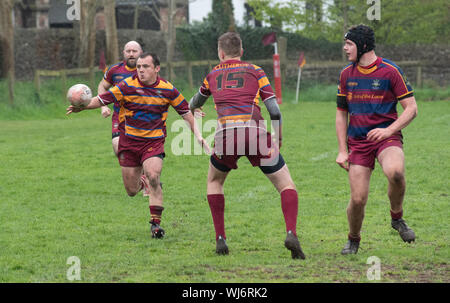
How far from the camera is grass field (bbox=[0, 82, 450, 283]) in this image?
655 centimetres

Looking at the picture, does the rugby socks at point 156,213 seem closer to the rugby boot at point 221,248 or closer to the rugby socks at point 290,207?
the rugby boot at point 221,248

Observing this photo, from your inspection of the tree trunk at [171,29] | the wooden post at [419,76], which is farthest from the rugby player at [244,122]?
the tree trunk at [171,29]

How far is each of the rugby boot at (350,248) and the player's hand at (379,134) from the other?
1.02 m

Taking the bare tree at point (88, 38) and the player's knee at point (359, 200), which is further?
the bare tree at point (88, 38)

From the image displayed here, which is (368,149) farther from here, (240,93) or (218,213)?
(218,213)

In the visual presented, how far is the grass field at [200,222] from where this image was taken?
6.55m

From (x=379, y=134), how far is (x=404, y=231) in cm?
136

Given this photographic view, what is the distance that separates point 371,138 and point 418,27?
43.0m

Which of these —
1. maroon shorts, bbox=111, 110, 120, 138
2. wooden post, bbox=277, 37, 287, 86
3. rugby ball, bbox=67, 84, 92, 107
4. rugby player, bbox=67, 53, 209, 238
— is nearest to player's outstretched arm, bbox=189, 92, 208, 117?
rugby player, bbox=67, 53, 209, 238

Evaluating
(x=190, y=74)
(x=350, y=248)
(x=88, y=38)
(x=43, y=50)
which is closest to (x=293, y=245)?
(x=350, y=248)

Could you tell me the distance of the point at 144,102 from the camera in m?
8.28
